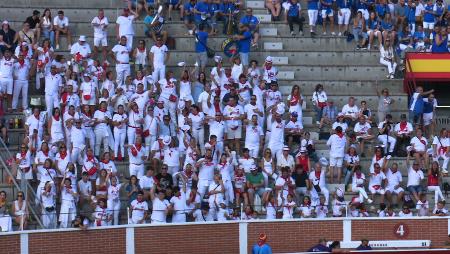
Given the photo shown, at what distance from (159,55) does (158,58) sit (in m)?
0.09

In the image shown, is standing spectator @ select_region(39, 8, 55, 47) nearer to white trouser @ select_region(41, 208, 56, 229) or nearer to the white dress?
the white dress

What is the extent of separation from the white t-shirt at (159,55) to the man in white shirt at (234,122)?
2.31m

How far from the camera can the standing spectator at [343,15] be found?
4075cm

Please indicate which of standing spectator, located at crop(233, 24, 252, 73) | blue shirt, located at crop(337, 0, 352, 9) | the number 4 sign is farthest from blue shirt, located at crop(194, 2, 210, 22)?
the number 4 sign

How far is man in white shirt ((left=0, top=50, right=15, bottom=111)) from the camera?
36.1 meters

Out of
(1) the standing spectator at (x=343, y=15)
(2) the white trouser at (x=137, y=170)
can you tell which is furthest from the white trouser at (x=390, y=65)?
(2) the white trouser at (x=137, y=170)

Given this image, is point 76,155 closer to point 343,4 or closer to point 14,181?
point 14,181

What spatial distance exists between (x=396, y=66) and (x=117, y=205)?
1015 centimetres

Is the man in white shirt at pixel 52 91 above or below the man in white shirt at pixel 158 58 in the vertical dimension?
below

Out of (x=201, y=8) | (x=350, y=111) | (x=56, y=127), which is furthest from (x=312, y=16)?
(x=56, y=127)

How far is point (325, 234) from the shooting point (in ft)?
114

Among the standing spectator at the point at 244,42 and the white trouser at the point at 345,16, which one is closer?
the standing spectator at the point at 244,42

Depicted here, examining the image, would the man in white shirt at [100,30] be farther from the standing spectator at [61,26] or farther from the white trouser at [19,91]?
the white trouser at [19,91]

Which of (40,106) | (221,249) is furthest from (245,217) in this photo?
(40,106)
